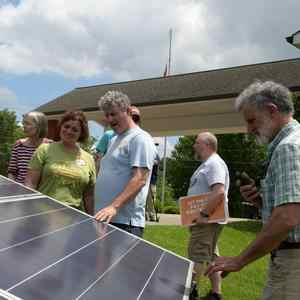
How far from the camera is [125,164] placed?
3795 millimetres

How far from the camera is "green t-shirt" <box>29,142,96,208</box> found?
4125 millimetres

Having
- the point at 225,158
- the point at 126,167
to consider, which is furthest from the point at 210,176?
the point at 225,158

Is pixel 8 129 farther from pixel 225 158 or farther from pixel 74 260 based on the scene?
pixel 74 260

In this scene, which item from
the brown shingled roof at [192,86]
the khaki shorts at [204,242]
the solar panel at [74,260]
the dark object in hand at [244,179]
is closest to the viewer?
the solar panel at [74,260]

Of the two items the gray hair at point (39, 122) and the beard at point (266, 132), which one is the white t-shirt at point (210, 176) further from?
the beard at point (266, 132)

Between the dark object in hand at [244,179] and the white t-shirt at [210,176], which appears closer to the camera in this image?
the dark object in hand at [244,179]

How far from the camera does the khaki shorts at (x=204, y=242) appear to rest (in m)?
5.25

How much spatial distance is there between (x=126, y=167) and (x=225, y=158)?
48.4 metres

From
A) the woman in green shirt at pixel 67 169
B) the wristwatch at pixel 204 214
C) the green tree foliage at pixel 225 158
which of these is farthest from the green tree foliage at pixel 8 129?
the woman in green shirt at pixel 67 169

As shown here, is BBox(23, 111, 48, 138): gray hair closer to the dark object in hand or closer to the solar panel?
the solar panel

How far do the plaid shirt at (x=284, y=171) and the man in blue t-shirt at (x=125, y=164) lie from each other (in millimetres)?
1384

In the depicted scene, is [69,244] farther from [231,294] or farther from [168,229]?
[168,229]

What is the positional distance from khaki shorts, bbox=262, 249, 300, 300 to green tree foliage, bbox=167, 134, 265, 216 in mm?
45540

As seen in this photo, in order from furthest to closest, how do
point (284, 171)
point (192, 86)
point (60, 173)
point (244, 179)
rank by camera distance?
point (192, 86)
point (60, 173)
point (244, 179)
point (284, 171)
